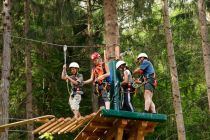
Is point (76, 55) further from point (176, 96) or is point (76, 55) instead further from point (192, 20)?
point (176, 96)

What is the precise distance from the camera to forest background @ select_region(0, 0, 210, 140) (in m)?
17.7

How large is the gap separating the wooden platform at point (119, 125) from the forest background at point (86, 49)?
26.0 feet

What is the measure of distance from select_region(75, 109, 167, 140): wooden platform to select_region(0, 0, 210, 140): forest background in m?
7.93

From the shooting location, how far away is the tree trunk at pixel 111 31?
31.7 feet

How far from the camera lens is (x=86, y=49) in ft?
66.2

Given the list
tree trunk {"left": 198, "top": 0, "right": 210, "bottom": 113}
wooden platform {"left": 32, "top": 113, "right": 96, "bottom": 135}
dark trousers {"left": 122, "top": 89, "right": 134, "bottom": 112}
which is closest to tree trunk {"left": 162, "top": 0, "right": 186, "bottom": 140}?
tree trunk {"left": 198, "top": 0, "right": 210, "bottom": 113}

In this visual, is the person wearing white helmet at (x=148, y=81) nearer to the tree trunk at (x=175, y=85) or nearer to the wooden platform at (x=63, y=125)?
the wooden platform at (x=63, y=125)

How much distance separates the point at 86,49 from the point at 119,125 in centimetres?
1262

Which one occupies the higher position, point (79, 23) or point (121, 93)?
point (79, 23)

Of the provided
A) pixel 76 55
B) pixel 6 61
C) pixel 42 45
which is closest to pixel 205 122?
pixel 76 55

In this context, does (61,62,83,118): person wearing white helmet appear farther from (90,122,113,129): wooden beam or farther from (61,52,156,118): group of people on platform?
(90,122,113,129): wooden beam

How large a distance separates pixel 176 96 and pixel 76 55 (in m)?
6.73

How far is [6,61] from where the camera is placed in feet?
44.2

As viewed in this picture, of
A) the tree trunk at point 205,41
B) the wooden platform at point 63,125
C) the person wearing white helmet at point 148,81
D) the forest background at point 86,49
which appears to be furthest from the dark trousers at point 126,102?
the forest background at point 86,49
